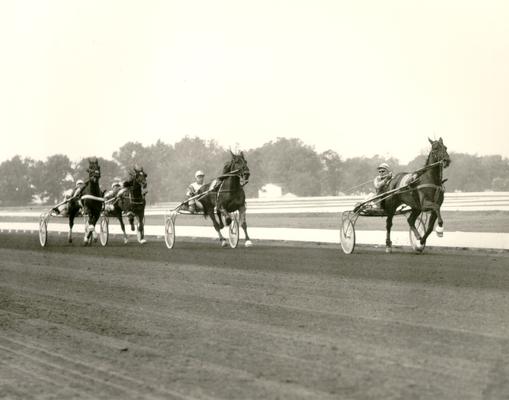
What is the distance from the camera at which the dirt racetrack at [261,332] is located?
5.09 metres

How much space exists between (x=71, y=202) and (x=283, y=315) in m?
14.1

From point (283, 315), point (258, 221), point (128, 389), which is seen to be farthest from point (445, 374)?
point (258, 221)

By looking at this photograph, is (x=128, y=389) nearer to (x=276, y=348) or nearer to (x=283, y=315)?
(x=276, y=348)

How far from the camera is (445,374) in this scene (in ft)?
17.0

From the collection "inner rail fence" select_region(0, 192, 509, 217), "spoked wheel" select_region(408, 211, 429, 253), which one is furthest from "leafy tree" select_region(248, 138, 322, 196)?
"spoked wheel" select_region(408, 211, 429, 253)

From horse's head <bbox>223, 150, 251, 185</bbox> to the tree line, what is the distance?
1344 inches

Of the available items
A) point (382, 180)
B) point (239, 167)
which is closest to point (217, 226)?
point (239, 167)

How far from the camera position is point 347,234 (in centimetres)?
1574

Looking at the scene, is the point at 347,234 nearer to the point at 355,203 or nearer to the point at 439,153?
the point at 439,153

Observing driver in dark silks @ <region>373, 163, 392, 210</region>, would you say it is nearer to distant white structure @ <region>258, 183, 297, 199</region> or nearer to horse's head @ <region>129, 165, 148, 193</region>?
horse's head @ <region>129, 165, 148, 193</region>

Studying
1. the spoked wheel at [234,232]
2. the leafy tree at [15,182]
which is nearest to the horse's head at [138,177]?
the spoked wheel at [234,232]

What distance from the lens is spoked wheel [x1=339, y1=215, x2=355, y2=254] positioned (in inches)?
612

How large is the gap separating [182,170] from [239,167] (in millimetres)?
46887

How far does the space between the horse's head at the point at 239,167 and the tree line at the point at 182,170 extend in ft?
112
